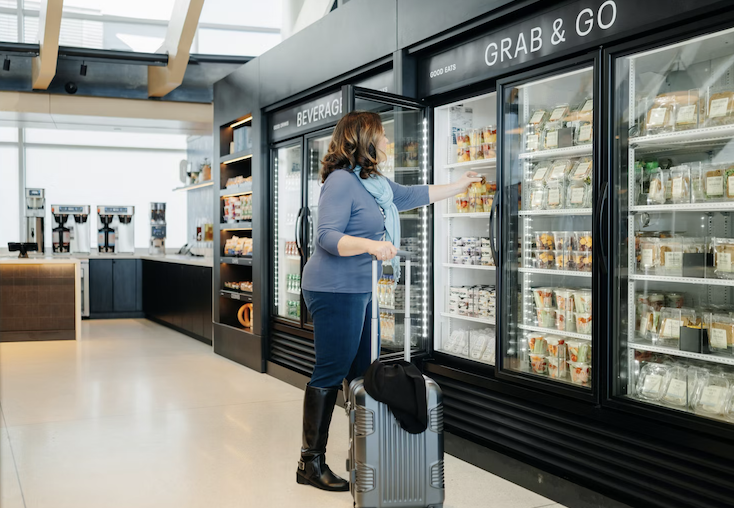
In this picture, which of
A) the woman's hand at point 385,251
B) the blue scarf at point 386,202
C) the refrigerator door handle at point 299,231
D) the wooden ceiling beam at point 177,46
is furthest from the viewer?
the wooden ceiling beam at point 177,46

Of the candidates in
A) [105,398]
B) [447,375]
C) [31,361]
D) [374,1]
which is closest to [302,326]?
[105,398]

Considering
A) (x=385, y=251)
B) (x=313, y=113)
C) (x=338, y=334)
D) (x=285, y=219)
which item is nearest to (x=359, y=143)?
(x=385, y=251)

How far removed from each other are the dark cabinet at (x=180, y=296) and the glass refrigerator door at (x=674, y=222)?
5.57 meters

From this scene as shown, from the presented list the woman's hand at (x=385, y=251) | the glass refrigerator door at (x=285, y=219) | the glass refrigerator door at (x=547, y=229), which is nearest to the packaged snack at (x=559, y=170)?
the glass refrigerator door at (x=547, y=229)

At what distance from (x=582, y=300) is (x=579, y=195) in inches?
20.1

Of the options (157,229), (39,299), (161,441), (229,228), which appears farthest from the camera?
(157,229)

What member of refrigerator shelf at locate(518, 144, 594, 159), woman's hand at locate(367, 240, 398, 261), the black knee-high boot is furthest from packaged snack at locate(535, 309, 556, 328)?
woman's hand at locate(367, 240, 398, 261)

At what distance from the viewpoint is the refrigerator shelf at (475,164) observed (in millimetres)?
3910

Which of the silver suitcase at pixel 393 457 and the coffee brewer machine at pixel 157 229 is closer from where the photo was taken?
the silver suitcase at pixel 393 457

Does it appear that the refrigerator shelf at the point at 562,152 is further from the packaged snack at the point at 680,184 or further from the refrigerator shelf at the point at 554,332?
the refrigerator shelf at the point at 554,332

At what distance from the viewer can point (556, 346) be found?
350 cm

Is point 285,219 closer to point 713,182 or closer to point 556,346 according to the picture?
point 556,346

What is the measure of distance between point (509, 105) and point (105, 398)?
141 inches

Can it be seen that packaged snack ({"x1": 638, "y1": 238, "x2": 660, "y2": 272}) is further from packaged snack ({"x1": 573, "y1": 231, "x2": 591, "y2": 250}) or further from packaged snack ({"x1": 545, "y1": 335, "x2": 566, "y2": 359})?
packaged snack ({"x1": 545, "y1": 335, "x2": 566, "y2": 359})
